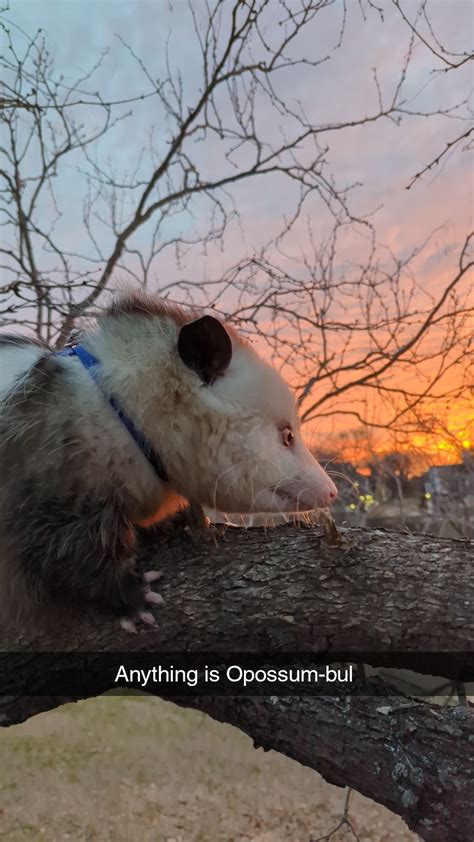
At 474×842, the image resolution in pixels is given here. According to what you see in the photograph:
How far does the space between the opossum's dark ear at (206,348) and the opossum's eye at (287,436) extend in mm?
141

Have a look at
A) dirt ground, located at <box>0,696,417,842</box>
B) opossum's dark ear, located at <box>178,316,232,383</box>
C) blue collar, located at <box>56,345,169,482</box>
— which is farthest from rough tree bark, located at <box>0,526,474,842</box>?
dirt ground, located at <box>0,696,417,842</box>

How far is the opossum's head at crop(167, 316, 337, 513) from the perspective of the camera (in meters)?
0.91

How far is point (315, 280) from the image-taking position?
7.65ft

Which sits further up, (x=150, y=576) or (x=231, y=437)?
(x=231, y=437)

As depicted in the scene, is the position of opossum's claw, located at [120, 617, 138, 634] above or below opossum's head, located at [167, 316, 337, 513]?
below

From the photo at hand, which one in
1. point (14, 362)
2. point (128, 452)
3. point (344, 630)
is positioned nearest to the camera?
point (344, 630)

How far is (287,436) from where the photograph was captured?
3.17ft

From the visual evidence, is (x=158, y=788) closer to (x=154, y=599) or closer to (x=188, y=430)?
(x=154, y=599)

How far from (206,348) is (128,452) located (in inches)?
7.8

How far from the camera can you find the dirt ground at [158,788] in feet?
5.92

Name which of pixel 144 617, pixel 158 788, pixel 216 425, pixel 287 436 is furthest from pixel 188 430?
pixel 158 788

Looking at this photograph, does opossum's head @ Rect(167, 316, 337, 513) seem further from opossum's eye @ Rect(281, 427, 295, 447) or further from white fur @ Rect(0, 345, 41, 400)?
white fur @ Rect(0, 345, 41, 400)

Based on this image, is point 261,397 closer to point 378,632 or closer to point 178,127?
point 378,632

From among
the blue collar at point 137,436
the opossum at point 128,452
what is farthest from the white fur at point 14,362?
the blue collar at point 137,436
